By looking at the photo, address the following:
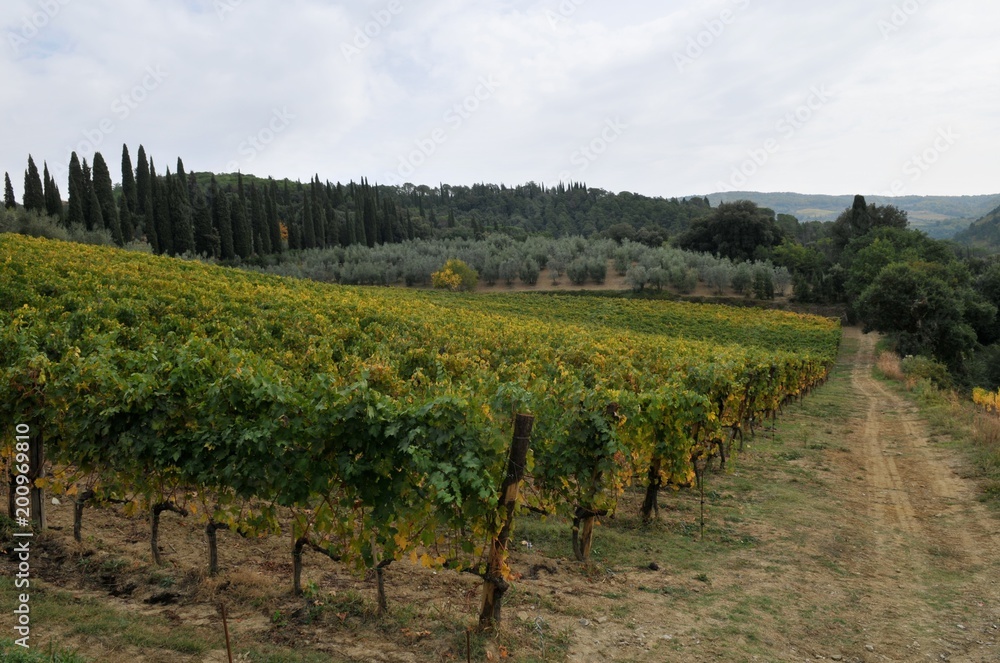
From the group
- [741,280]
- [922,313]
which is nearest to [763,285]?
[741,280]

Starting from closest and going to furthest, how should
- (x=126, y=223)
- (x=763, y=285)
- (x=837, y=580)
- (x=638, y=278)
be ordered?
(x=837, y=580)
(x=126, y=223)
(x=763, y=285)
(x=638, y=278)

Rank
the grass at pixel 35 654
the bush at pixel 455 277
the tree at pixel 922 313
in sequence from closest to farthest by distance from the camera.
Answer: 1. the grass at pixel 35 654
2. the tree at pixel 922 313
3. the bush at pixel 455 277

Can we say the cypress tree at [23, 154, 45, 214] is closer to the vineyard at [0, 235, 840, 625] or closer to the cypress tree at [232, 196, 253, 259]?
the cypress tree at [232, 196, 253, 259]

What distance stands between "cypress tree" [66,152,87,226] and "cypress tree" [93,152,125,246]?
1226 mm

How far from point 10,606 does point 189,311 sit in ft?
38.0

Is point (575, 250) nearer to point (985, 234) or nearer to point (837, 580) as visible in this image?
point (837, 580)

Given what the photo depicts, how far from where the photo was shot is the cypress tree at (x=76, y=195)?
52188 mm

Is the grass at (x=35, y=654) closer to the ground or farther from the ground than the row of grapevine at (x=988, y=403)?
farther from the ground

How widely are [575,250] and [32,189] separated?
61724 mm

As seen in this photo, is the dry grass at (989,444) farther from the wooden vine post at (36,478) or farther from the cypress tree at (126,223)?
the cypress tree at (126,223)

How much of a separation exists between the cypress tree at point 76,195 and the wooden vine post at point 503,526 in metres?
58.5

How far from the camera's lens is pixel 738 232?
89.9m

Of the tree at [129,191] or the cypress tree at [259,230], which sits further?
the cypress tree at [259,230]

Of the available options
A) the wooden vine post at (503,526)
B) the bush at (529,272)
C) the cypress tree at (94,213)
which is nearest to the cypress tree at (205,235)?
the cypress tree at (94,213)
